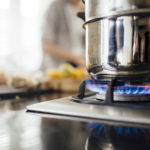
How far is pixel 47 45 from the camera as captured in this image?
2379mm

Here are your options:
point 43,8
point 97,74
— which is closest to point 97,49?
point 97,74

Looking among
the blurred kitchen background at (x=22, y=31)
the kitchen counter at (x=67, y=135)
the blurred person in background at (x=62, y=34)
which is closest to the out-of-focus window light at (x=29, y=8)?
the blurred kitchen background at (x=22, y=31)

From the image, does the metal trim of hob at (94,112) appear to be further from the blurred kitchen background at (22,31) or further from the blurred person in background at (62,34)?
the blurred kitchen background at (22,31)

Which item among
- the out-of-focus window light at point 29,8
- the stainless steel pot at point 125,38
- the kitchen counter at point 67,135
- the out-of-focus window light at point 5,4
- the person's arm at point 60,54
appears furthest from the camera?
the out-of-focus window light at point 29,8

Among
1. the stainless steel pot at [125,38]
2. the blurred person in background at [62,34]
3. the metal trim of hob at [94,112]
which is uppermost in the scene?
the blurred person in background at [62,34]

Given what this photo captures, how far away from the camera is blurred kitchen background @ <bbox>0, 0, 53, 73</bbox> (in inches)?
101

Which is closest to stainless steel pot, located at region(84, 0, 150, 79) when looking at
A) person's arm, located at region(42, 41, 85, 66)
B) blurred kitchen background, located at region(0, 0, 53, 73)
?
person's arm, located at region(42, 41, 85, 66)

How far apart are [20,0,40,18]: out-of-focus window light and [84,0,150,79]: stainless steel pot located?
95.2 inches

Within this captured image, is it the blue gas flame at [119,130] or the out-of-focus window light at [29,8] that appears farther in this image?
the out-of-focus window light at [29,8]

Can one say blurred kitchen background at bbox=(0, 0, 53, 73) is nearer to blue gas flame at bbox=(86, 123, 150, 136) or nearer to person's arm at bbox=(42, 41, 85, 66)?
person's arm at bbox=(42, 41, 85, 66)

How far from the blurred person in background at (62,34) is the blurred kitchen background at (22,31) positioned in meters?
0.19

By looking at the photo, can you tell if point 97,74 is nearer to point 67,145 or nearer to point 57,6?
point 67,145

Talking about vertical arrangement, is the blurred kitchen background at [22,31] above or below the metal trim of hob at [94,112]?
above

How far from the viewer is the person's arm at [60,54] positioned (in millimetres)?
2266
